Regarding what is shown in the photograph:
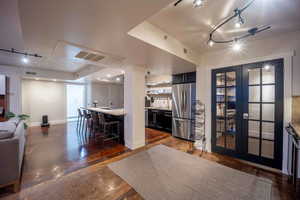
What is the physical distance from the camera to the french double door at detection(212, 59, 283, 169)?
7.97 ft

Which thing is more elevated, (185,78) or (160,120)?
(185,78)

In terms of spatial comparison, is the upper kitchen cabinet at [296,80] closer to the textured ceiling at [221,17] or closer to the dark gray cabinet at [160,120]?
the textured ceiling at [221,17]

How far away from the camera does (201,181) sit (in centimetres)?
208

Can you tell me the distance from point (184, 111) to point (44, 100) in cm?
679

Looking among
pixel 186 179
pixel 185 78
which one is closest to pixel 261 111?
pixel 186 179

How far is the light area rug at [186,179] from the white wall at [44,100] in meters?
5.87

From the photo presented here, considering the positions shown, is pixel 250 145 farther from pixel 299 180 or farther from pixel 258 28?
pixel 258 28

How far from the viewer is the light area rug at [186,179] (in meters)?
1.79

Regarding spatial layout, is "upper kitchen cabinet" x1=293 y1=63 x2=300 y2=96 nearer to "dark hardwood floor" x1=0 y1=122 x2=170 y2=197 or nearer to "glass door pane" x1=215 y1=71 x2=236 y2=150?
"glass door pane" x1=215 y1=71 x2=236 y2=150

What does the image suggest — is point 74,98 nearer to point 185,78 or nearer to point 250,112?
point 185,78

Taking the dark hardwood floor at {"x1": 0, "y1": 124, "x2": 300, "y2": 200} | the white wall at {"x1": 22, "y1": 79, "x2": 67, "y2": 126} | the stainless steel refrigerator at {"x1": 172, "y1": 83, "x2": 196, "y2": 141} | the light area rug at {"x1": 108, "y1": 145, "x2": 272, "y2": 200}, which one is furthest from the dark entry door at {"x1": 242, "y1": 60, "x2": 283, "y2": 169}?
the white wall at {"x1": 22, "y1": 79, "x2": 67, "y2": 126}

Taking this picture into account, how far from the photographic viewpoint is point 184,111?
4.16 m

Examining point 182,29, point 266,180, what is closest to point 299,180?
point 266,180

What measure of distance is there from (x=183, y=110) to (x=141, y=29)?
9.61 ft
